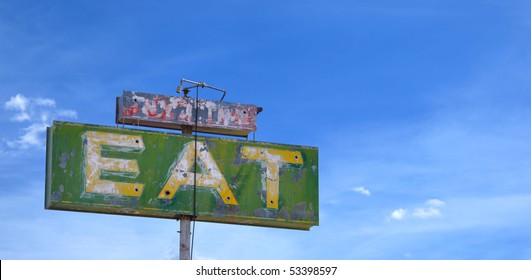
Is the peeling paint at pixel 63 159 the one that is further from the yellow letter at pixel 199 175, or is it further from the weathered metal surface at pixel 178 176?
the yellow letter at pixel 199 175

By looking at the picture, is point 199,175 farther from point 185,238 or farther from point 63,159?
point 63,159

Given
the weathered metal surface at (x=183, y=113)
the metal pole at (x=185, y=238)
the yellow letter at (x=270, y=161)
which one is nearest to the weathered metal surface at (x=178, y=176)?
the yellow letter at (x=270, y=161)

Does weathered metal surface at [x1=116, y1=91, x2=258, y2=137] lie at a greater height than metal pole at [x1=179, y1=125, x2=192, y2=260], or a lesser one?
greater

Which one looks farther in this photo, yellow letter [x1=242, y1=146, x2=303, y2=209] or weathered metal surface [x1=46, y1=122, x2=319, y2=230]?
yellow letter [x1=242, y1=146, x2=303, y2=209]

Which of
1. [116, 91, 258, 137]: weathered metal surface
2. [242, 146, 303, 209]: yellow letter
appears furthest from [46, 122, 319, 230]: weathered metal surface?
[116, 91, 258, 137]: weathered metal surface

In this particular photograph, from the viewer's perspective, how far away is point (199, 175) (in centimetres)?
2380

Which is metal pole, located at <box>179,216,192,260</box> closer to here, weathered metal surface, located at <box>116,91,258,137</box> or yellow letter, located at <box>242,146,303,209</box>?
yellow letter, located at <box>242,146,303,209</box>

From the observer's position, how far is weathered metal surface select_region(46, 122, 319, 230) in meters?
22.8

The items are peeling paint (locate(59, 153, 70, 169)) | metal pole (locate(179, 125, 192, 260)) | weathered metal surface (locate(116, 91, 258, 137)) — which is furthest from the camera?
weathered metal surface (locate(116, 91, 258, 137))

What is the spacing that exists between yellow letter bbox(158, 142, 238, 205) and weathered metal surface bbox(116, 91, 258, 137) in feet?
2.31

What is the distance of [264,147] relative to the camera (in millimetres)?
24500
